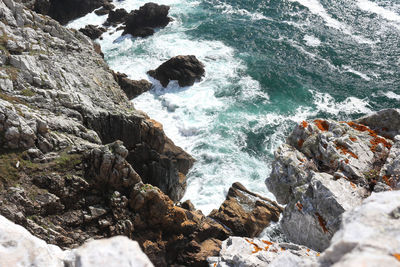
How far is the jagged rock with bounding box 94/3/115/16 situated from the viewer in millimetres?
55156

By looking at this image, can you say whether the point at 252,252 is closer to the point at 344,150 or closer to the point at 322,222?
the point at 322,222

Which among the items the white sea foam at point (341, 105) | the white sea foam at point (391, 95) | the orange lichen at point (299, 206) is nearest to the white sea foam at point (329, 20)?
the white sea foam at point (391, 95)

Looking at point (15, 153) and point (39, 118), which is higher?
point (39, 118)

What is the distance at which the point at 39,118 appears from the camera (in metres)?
13.3

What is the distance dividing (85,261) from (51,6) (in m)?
61.5

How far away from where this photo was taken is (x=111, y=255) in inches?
166

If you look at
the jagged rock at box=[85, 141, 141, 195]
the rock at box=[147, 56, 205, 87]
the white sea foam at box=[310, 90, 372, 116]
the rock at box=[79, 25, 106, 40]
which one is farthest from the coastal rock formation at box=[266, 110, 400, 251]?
the rock at box=[79, 25, 106, 40]

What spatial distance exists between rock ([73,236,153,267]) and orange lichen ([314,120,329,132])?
12.1 metres

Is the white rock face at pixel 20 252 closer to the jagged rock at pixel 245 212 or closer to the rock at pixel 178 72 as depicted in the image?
the jagged rock at pixel 245 212

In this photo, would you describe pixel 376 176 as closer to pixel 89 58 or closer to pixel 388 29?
pixel 89 58

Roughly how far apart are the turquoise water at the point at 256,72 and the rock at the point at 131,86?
929 mm

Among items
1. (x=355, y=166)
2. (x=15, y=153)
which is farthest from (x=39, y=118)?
(x=355, y=166)

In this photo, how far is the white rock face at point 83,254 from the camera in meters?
4.18

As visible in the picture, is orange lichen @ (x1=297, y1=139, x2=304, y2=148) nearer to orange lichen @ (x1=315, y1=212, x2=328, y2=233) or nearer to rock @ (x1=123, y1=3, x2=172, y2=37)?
orange lichen @ (x1=315, y1=212, x2=328, y2=233)
